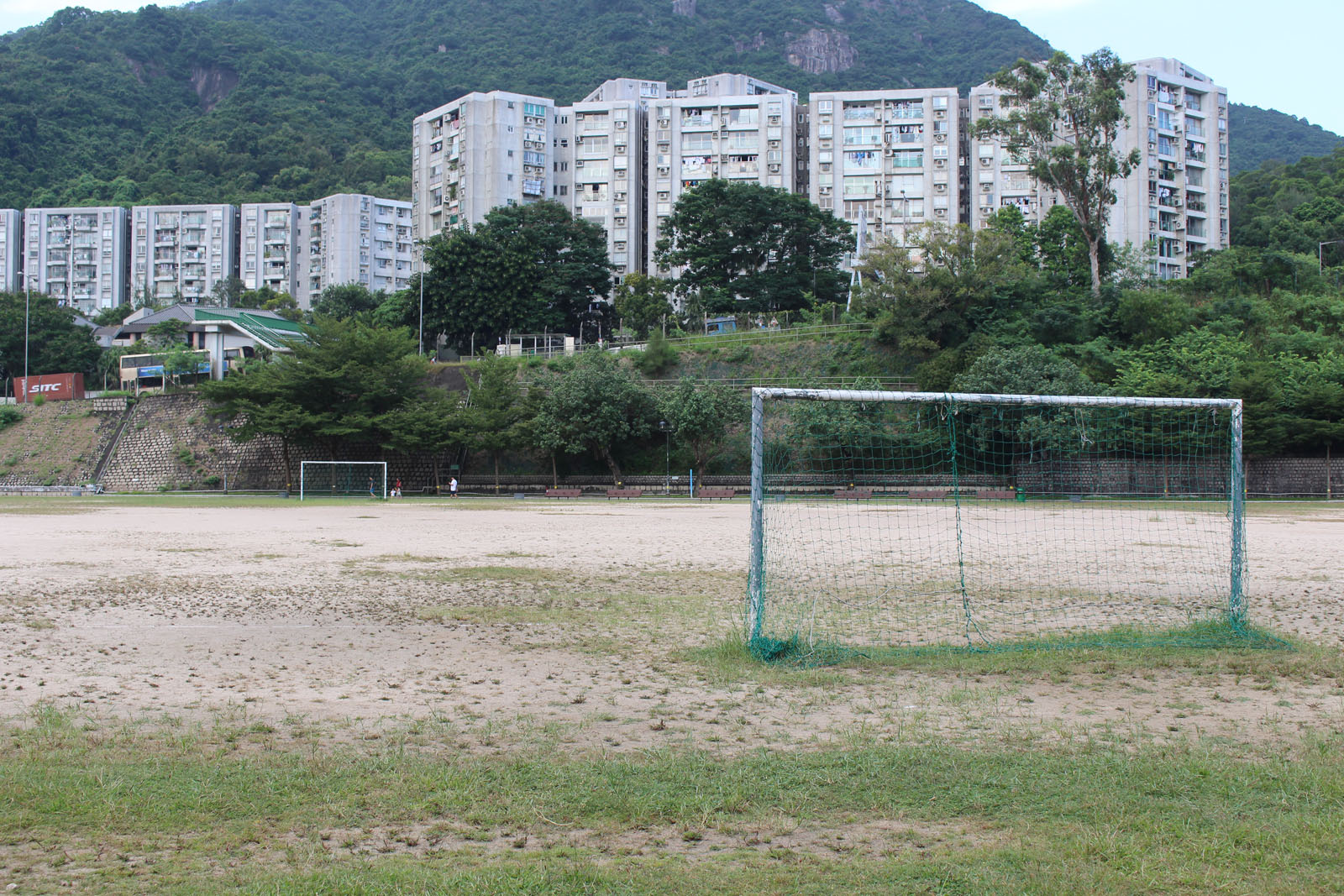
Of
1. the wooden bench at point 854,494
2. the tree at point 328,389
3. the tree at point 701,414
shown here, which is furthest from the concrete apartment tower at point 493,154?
the wooden bench at point 854,494

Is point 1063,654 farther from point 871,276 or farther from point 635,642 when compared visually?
point 871,276

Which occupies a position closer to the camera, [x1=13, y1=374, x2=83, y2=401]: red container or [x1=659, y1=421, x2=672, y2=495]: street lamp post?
[x1=659, y1=421, x2=672, y2=495]: street lamp post

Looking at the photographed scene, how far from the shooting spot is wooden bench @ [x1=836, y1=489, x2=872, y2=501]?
29.5m

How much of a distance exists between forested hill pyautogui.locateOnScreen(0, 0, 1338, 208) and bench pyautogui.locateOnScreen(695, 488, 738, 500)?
96175 millimetres

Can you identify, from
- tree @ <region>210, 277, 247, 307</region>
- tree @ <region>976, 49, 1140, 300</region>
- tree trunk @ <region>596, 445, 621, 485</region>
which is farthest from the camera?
tree @ <region>210, 277, 247, 307</region>

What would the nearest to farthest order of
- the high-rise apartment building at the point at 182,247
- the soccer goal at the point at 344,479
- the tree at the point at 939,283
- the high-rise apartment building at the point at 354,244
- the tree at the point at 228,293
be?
the soccer goal at the point at 344,479 < the tree at the point at 939,283 < the tree at the point at 228,293 < the high-rise apartment building at the point at 354,244 < the high-rise apartment building at the point at 182,247

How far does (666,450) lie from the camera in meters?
51.2

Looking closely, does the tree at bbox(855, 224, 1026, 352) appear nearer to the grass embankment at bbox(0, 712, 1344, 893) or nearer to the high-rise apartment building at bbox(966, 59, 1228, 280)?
the high-rise apartment building at bbox(966, 59, 1228, 280)

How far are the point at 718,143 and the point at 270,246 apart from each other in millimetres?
70125

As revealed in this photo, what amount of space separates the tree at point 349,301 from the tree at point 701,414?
45718 mm

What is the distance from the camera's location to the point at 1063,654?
8.74m

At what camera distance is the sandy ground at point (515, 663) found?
6.41 m

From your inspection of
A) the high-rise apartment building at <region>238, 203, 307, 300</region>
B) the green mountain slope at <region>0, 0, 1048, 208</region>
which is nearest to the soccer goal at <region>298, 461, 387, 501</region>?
the high-rise apartment building at <region>238, 203, 307, 300</region>

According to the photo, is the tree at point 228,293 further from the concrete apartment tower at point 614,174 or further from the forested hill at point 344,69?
the concrete apartment tower at point 614,174
